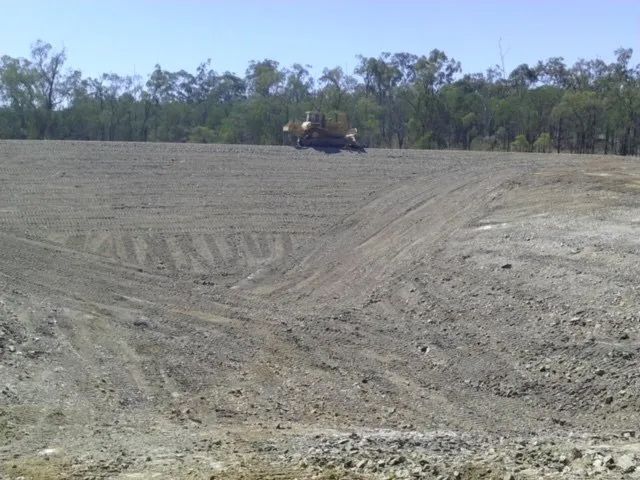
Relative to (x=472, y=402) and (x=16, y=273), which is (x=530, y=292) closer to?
(x=472, y=402)


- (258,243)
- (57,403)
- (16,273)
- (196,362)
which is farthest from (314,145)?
(57,403)

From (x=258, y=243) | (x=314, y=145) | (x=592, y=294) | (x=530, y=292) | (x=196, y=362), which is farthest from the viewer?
(x=314, y=145)

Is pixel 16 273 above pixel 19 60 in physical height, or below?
below

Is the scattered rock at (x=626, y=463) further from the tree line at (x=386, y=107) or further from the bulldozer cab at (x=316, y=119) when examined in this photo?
the tree line at (x=386, y=107)

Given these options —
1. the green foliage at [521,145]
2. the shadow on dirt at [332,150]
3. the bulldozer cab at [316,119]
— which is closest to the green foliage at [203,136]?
the green foliage at [521,145]

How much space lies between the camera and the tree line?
56625 mm

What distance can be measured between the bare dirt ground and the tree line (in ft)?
92.0

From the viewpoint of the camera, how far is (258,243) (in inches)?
943

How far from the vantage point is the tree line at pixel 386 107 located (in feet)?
186

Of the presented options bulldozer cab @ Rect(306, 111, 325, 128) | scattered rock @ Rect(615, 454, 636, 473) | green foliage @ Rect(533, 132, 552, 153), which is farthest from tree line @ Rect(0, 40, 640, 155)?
scattered rock @ Rect(615, 454, 636, 473)

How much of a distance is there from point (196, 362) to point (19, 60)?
52057 mm

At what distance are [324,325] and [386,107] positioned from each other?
172 feet

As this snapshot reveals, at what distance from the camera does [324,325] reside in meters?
16.0

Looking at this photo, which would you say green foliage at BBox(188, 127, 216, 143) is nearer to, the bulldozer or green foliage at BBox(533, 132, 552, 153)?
green foliage at BBox(533, 132, 552, 153)
